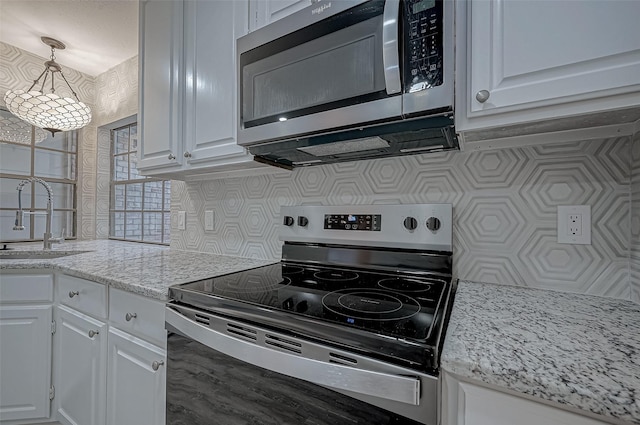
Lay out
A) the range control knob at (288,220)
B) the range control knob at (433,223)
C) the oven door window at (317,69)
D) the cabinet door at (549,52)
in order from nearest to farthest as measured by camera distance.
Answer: the cabinet door at (549,52) → the oven door window at (317,69) → the range control knob at (433,223) → the range control knob at (288,220)

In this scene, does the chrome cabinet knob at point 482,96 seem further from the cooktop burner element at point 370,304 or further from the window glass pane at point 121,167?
the window glass pane at point 121,167

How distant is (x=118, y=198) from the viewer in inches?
111

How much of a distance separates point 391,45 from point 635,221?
2.92 feet

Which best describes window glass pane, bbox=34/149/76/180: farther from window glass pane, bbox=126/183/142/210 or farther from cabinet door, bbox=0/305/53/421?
cabinet door, bbox=0/305/53/421

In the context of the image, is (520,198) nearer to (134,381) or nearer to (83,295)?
(134,381)

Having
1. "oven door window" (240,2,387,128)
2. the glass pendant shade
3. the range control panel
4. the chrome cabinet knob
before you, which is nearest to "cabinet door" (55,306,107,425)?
the range control panel

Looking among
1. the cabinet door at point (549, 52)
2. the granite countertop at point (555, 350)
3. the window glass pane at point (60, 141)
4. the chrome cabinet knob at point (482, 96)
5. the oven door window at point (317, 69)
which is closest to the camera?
the granite countertop at point (555, 350)

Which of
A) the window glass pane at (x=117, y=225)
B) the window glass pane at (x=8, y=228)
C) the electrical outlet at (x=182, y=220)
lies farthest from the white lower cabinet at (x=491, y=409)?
the window glass pane at (x=8, y=228)

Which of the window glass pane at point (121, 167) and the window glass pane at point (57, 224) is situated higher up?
the window glass pane at point (121, 167)

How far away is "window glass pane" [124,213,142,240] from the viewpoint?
2.64m

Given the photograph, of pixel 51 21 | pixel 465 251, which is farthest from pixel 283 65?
pixel 51 21

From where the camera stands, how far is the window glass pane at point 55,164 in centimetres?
254

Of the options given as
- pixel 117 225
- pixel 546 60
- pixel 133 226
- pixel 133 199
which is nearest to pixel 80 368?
pixel 133 226

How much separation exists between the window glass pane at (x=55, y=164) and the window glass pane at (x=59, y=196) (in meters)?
0.09
